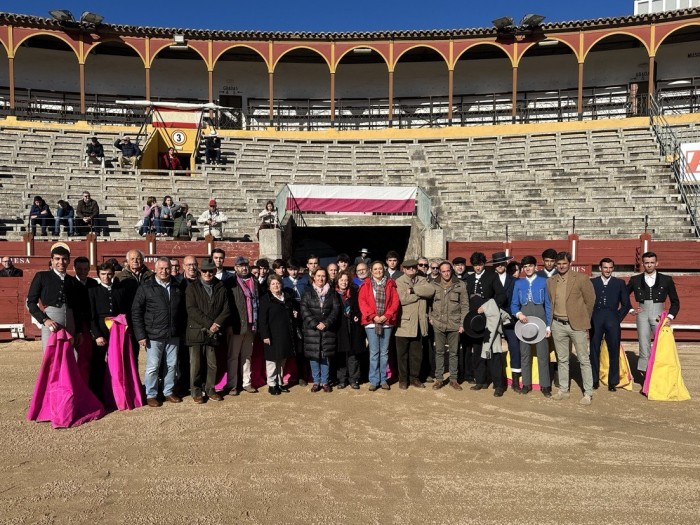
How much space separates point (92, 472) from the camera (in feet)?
12.5

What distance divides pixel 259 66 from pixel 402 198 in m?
12.4

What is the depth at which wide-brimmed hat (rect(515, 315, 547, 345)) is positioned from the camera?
18.9 ft

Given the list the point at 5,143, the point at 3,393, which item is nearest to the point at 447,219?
the point at 3,393

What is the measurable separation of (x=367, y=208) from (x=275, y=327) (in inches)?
338

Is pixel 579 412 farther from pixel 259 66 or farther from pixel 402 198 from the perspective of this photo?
pixel 259 66

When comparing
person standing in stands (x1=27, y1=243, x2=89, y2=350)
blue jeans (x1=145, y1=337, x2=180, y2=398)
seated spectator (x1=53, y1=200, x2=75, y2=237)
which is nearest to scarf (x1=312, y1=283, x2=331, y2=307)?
blue jeans (x1=145, y1=337, x2=180, y2=398)

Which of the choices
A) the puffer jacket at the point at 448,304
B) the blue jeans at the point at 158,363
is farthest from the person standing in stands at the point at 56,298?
the puffer jacket at the point at 448,304

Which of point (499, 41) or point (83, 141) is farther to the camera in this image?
point (499, 41)

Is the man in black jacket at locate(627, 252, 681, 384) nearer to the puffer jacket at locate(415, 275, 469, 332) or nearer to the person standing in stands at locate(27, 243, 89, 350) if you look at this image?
the puffer jacket at locate(415, 275, 469, 332)

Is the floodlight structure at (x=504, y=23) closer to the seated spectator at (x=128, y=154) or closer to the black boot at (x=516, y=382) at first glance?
the seated spectator at (x=128, y=154)

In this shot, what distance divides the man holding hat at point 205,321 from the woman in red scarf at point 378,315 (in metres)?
1.53

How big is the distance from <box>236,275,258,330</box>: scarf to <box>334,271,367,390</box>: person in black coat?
3.05 feet

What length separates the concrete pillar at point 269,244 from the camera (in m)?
11.4

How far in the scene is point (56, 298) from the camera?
4.95 meters
